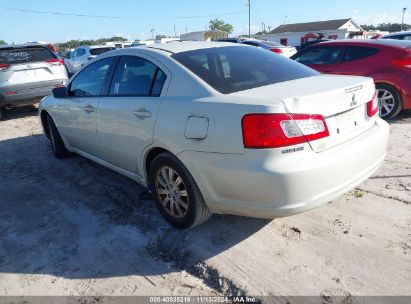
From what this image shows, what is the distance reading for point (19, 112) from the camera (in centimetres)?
980

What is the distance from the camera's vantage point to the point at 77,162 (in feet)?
17.9

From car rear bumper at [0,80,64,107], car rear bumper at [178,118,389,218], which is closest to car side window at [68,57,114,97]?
car rear bumper at [178,118,389,218]

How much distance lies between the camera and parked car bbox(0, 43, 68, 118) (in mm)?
8250

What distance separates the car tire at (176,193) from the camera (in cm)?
302

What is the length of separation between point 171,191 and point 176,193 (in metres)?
0.07

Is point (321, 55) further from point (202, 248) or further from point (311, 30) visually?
point (311, 30)

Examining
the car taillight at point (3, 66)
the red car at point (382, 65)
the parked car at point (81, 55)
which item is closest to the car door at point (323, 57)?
the red car at point (382, 65)

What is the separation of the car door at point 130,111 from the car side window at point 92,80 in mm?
226

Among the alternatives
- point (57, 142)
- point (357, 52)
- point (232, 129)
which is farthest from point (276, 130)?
point (357, 52)

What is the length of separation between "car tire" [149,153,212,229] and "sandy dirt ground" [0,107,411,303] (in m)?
0.16

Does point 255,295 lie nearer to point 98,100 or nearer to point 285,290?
point 285,290

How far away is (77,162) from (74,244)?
2.41m

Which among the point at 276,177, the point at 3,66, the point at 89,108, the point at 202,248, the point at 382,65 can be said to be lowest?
the point at 202,248

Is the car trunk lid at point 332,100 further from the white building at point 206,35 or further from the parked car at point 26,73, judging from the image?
the white building at point 206,35
